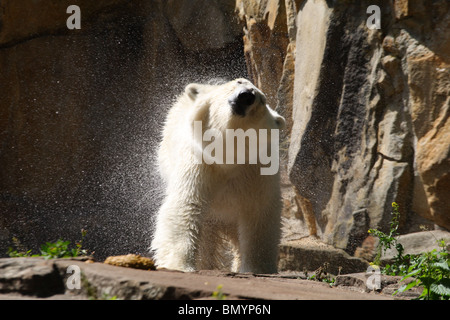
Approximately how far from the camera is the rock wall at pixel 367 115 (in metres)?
4.56

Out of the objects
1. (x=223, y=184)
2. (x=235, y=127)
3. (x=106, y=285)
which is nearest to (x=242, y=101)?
(x=235, y=127)

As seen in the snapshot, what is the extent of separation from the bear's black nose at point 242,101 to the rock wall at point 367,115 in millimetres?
1470

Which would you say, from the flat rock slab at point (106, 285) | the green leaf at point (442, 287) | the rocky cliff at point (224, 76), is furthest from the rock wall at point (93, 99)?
the green leaf at point (442, 287)

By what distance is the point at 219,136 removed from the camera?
4.18 metres

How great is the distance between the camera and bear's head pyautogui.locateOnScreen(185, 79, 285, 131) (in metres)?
4.04

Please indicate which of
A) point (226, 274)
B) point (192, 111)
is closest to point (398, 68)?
point (192, 111)

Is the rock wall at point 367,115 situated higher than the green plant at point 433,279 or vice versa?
the rock wall at point 367,115

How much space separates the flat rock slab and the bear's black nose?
5.30ft

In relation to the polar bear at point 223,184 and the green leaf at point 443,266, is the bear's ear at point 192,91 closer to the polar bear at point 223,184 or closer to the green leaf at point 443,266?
the polar bear at point 223,184

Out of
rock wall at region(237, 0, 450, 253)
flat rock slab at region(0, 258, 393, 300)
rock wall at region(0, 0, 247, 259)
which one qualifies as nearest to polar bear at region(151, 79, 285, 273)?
rock wall at region(237, 0, 450, 253)

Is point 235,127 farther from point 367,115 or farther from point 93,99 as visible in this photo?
point 93,99

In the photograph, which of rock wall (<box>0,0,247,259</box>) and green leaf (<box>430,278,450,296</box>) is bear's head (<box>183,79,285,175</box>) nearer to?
green leaf (<box>430,278,450,296</box>)

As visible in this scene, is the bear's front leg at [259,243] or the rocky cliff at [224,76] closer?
the bear's front leg at [259,243]

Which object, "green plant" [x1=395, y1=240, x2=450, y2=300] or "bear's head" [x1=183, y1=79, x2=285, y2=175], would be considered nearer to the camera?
"green plant" [x1=395, y1=240, x2=450, y2=300]
